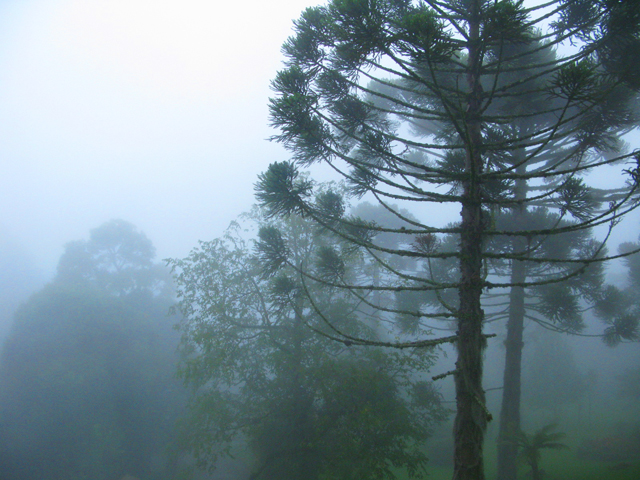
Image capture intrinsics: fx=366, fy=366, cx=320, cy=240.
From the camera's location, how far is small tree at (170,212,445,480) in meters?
7.36

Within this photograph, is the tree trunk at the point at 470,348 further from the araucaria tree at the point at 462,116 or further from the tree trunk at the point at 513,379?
the tree trunk at the point at 513,379

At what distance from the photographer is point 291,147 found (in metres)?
5.53

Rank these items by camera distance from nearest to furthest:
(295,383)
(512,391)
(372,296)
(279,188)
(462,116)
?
(462,116) < (279,188) < (295,383) < (512,391) < (372,296)

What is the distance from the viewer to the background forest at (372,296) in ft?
13.0

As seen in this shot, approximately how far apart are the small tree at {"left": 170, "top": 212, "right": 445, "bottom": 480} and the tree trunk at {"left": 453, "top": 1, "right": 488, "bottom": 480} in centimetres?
237

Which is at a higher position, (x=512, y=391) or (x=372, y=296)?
(x=372, y=296)

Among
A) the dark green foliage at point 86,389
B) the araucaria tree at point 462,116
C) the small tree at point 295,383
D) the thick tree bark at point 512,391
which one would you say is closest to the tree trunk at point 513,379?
the thick tree bark at point 512,391

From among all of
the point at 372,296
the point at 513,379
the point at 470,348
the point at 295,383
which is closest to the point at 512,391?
the point at 513,379

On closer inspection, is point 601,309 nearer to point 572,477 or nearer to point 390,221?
point 572,477

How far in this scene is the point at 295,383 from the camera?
338 inches

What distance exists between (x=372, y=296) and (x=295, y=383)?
11.3 meters

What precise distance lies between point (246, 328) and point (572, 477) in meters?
9.78

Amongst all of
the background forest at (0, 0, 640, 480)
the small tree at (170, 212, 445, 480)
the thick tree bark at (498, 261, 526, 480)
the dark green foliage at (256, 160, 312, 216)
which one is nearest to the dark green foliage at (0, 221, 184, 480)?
the background forest at (0, 0, 640, 480)

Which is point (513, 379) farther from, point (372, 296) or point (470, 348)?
point (372, 296)
